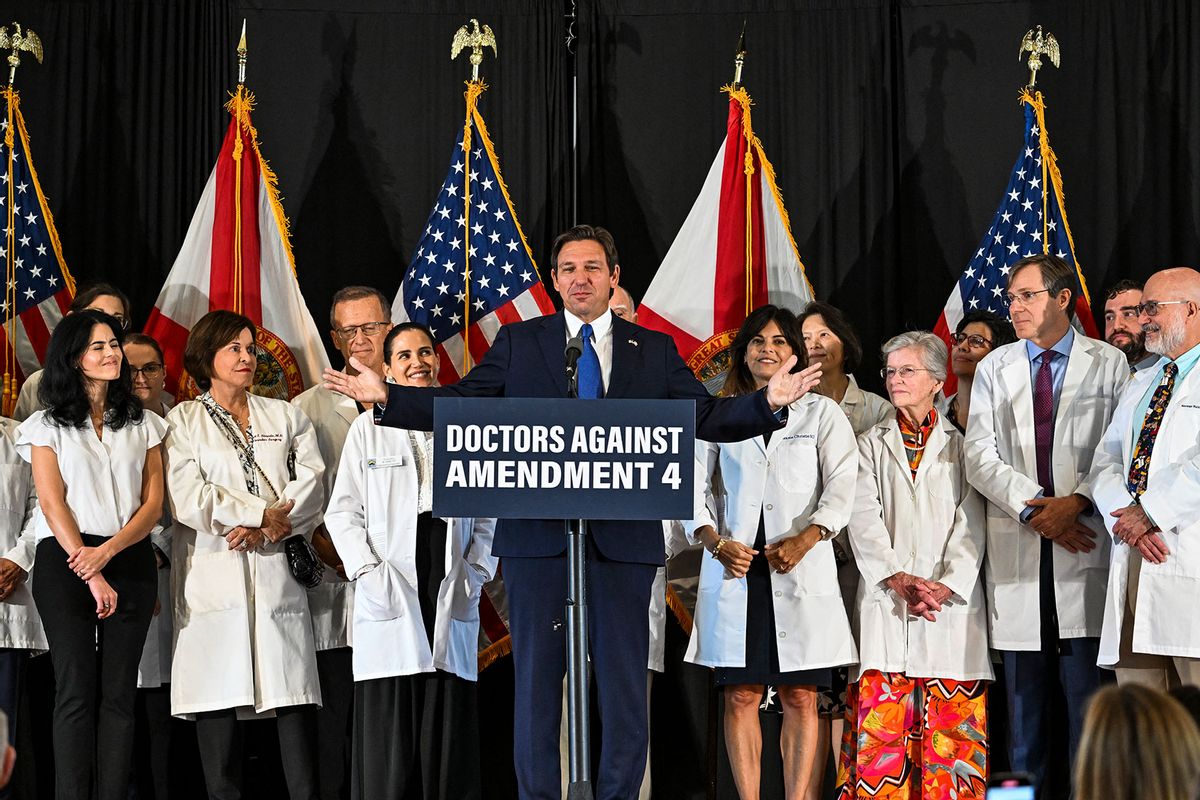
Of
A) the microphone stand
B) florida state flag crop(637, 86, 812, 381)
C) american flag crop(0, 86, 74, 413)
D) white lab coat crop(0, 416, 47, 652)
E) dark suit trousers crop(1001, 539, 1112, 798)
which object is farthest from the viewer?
florida state flag crop(637, 86, 812, 381)

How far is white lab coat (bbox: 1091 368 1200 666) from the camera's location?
4070 mm

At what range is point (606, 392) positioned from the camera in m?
3.66

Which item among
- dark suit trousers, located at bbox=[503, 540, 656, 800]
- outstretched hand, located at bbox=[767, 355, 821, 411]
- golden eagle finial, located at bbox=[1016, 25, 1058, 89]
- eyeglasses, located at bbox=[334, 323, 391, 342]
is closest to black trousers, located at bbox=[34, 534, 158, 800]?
eyeglasses, located at bbox=[334, 323, 391, 342]

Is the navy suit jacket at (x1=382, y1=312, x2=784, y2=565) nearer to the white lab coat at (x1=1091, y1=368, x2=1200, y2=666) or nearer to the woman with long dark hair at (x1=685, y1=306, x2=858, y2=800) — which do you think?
the woman with long dark hair at (x1=685, y1=306, x2=858, y2=800)

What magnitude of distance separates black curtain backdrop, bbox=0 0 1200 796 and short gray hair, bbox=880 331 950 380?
146 cm

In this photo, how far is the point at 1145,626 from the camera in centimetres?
411

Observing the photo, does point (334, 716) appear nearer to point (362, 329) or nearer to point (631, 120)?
point (362, 329)

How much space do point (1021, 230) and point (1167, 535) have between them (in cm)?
207

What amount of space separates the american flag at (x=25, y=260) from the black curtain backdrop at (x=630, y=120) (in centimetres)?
32

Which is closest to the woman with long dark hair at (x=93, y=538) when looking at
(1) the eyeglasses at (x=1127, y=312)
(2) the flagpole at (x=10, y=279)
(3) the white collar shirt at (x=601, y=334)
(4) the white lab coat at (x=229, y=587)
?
(4) the white lab coat at (x=229, y=587)

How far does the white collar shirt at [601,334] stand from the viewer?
3725mm

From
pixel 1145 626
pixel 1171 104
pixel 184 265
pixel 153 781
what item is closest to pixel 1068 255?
pixel 1171 104

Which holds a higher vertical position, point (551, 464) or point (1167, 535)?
point (551, 464)

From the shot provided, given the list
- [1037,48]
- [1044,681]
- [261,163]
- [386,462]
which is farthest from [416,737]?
[1037,48]
